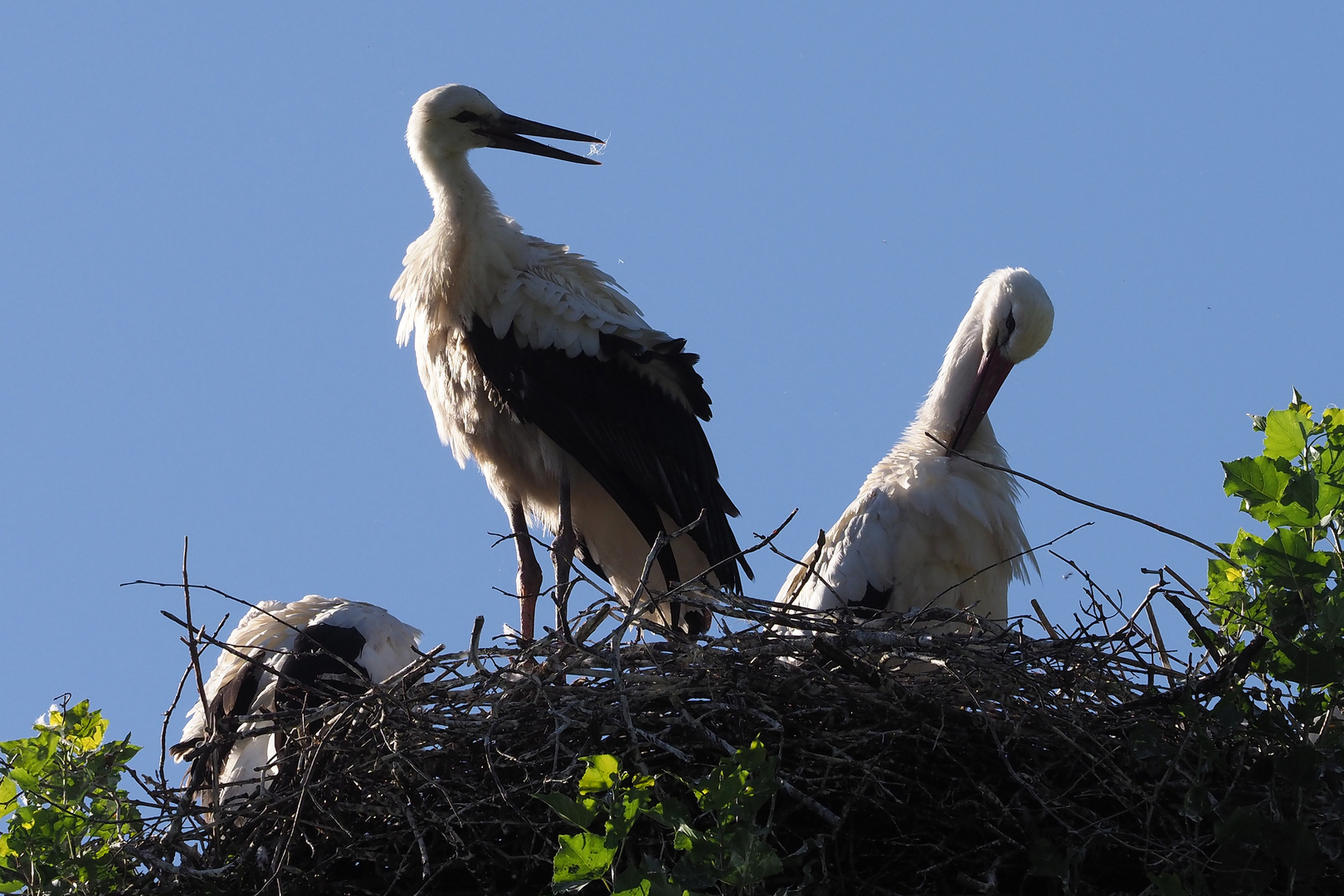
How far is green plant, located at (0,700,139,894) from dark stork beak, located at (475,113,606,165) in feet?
8.61

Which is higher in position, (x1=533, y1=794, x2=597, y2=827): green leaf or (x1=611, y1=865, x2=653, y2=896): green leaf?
(x1=533, y1=794, x2=597, y2=827): green leaf

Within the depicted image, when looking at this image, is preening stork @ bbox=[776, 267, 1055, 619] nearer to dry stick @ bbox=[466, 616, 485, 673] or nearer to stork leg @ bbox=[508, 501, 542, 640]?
stork leg @ bbox=[508, 501, 542, 640]

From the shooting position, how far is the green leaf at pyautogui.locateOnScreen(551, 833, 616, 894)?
7.23ft

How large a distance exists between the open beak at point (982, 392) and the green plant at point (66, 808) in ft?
8.81

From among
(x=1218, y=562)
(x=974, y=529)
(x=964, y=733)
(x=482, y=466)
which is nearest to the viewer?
(x=964, y=733)

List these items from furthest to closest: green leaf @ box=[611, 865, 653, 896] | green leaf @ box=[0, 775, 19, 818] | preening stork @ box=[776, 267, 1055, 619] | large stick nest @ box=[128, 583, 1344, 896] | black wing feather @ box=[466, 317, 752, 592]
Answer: black wing feather @ box=[466, 317, 752, 592], preening stork @ box=[776, 267, 1055, 619], green leaf @ box=[0, 775, 19, 818], large stick nest @ box=[128, 583, 1344, 896], green leaf @ box=[611, 865, 653, 896]

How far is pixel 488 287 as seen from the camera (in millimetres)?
4926

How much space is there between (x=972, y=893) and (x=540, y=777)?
75 cm

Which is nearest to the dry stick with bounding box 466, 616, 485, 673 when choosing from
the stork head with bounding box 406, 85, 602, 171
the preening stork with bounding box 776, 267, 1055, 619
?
the preening stork with bounding box 776, 267, 1055, 619

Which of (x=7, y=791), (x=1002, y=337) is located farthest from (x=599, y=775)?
(x=1002, y=337)

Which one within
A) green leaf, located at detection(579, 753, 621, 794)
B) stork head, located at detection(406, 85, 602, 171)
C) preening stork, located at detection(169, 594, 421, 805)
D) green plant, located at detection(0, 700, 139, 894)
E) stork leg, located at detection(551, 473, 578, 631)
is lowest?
green leaf, located at detection(579, 753, 621, 794)

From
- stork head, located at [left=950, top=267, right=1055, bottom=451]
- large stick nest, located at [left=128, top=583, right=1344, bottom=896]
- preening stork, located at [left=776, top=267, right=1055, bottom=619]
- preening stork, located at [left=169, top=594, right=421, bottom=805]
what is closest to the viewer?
large stick nest, located at [left=128, top=583, right=1344, bottom=896]

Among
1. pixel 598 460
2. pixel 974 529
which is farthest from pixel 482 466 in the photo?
pixel 974 529

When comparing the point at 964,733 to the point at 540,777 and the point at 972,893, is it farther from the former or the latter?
the point at 540,777
